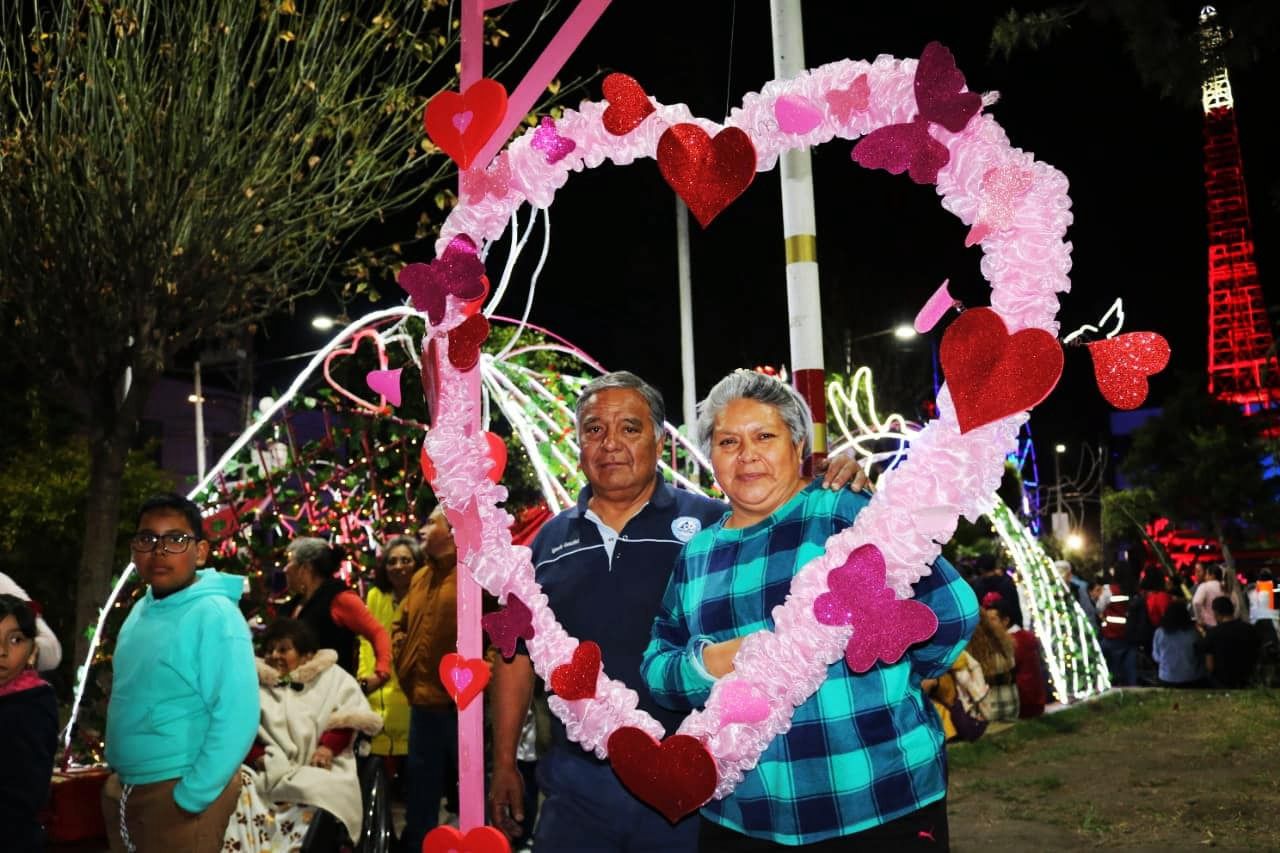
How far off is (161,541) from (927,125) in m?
2.87

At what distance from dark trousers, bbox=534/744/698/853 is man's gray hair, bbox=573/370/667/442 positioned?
104 cm

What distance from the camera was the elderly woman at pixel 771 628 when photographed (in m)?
2.79

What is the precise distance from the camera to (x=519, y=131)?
9922 mm

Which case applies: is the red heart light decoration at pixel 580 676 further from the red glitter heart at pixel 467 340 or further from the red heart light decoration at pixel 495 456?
the red glitter heart at pixel 467 340

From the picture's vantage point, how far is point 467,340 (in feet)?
12.3

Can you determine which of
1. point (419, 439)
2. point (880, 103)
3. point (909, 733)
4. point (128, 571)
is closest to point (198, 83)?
point (419, 439)

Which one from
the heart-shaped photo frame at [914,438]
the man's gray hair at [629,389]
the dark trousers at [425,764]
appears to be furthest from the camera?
the dark trousers at [425,764]

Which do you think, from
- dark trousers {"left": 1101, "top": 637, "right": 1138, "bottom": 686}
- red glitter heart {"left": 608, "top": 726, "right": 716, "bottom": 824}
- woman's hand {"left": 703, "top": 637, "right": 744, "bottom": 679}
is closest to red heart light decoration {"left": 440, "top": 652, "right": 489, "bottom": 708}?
red glitter heart {"left": 608, "top": 726, "right": 716, "bottom": 824}

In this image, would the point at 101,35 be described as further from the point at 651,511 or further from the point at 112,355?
the point at 651,511

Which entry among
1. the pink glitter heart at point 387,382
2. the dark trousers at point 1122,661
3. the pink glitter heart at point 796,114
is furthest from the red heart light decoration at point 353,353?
the dark trousers at point 1122,661

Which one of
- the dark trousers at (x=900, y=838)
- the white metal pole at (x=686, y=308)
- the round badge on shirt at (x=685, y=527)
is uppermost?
the white metal pole at (x=686, y=308)

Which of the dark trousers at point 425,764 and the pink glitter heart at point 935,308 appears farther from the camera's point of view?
the dark trousers at point 425,764

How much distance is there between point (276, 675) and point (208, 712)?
66.4 inches

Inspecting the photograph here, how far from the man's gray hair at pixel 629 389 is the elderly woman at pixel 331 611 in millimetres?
3568
